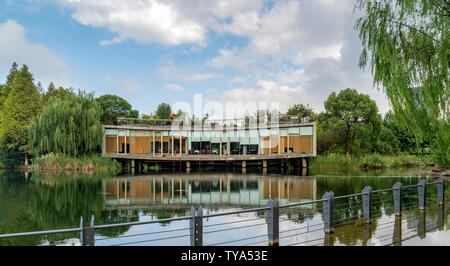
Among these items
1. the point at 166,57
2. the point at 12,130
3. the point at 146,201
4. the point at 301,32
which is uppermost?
the point at 166,57

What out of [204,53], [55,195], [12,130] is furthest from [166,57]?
[55,195]

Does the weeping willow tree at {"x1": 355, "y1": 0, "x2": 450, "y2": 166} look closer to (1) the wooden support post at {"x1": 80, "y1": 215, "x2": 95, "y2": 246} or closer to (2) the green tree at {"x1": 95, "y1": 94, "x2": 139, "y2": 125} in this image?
(1) the wooden support post at {"x1": 80, "y1": 215, "x2": 95, "y2": 246}

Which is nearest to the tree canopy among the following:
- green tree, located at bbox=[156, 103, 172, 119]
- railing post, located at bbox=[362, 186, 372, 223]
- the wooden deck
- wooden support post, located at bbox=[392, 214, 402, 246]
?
the wooden deck

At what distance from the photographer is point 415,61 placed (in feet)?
24.8

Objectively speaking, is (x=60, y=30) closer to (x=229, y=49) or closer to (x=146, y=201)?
(x=229, y=49)

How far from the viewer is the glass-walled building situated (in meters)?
33.3

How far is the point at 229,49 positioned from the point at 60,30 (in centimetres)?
1875

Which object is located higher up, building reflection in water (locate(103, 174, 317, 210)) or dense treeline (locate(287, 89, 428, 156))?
dense treeline (locate(287, 89, 428, 156))

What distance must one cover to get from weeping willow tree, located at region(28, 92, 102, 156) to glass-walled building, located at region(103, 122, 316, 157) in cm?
291

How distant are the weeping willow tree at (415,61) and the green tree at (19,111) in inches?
1379

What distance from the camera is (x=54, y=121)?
30406 millimetres

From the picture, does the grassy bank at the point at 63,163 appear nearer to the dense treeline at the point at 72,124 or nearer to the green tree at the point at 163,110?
the dense treeline at the point at 72,124

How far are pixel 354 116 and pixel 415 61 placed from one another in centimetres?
2841
